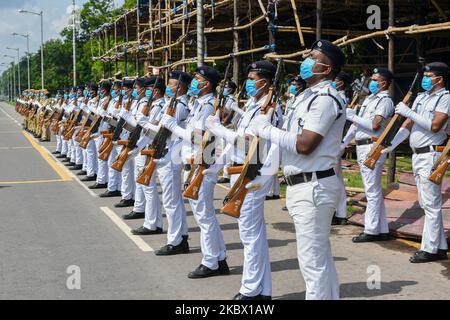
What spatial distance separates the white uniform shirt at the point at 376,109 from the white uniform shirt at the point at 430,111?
2.28ft

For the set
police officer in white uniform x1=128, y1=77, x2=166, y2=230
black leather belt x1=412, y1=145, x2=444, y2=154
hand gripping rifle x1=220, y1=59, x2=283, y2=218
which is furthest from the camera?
police officer in white uniform x1=128, y1=77, x2=166, y2=230

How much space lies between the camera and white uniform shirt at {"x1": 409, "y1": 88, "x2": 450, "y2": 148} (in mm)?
6543

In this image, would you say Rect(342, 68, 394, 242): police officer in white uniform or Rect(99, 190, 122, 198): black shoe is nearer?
Rect(342, 68, 394, 242): police officer in white uniform

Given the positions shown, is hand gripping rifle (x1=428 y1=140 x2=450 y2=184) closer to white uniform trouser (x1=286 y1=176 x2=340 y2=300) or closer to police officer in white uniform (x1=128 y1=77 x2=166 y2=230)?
white uniform trouser (x1=286 y1=176 x2=340 y2=300)

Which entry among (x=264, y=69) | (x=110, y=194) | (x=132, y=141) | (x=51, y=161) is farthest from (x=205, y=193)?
(x=51, y=161)

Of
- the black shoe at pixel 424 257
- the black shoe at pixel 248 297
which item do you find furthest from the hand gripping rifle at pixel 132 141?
the black shoe at pixel 424 257

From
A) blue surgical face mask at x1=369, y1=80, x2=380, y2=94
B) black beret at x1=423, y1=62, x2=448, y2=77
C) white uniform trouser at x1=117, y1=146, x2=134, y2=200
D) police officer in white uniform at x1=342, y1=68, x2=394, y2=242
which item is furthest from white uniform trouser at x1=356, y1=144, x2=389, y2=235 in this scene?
white uniform trouser at x1=117, y1=146, x2=134, y2=200

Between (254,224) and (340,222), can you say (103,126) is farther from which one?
(254,224)

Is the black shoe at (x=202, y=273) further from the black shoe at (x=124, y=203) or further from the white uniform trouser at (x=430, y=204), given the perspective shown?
the black shoe at (x=124, y=203)

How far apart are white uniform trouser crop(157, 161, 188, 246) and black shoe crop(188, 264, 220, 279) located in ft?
3.26

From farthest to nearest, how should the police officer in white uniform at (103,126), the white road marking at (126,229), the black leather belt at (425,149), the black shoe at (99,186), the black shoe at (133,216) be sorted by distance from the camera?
1. the black shoe at (99,186)
2. the police officer in white uniform at (103,126)
3. the black shoe at (133,216)
4. the white road marking at (126,229)
5. the black leather belt at (425,149)

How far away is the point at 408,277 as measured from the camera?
611 centimetres

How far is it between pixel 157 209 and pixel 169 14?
16613 millimetres

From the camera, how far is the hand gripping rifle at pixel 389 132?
22.8 feet
